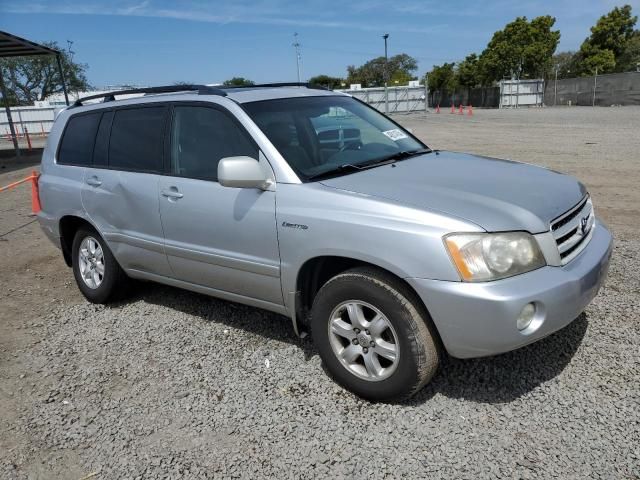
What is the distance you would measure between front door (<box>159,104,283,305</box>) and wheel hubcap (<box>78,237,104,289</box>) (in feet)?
3.73

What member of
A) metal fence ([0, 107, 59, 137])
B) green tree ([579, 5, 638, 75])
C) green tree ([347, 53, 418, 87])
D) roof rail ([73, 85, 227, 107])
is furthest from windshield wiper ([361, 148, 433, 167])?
green tree ([347, 53, 418, 87])

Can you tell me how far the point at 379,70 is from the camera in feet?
347

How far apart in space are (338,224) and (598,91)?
142 ft

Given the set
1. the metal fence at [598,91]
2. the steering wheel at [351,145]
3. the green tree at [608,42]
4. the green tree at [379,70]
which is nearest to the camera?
the steering wheel at [351,145]

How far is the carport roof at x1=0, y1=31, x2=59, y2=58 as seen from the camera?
17.2 m

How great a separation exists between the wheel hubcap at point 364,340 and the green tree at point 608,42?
56.9 meters

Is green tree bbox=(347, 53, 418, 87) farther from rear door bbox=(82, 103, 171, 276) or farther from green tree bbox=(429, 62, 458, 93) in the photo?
rear door bbox=(82, 103, 171, 276)

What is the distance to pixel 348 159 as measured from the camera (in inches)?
141

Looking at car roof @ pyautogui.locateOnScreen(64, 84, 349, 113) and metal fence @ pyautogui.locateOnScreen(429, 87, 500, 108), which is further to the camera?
metal fence @ pyautogui.locateOnScreen(429, 87, 500, 108)

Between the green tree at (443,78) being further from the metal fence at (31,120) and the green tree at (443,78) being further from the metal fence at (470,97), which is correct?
the metal fence at (31,120)

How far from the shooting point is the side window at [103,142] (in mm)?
4477

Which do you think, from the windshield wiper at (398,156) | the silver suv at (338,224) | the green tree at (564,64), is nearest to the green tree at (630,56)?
the green tree at (564,64)

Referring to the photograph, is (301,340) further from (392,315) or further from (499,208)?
(499,208)

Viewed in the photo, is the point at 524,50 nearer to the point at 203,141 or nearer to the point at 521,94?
the point at 521,94
